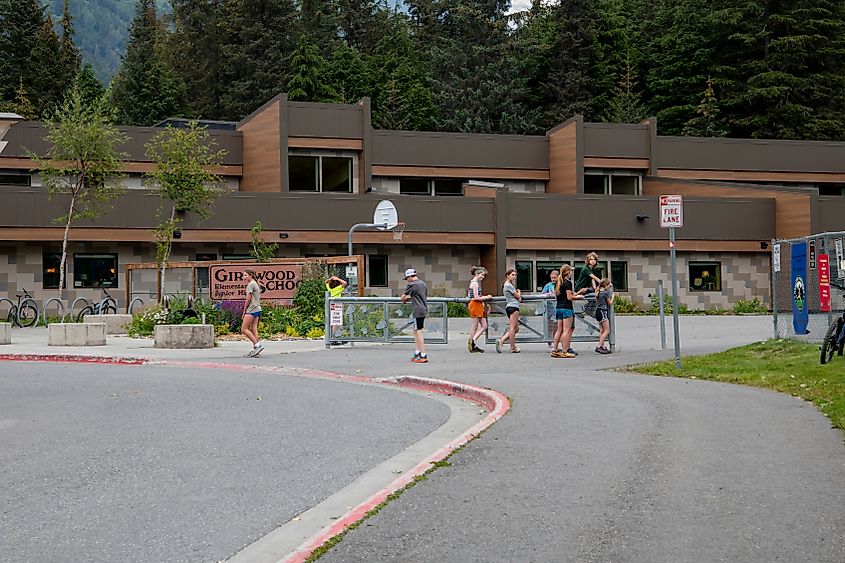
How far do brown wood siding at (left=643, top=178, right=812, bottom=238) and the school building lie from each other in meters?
0.07

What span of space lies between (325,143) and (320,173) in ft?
4.34

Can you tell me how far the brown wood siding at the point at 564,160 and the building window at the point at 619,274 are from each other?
442 centimetres

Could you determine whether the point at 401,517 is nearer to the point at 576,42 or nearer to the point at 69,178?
the point at 69,178

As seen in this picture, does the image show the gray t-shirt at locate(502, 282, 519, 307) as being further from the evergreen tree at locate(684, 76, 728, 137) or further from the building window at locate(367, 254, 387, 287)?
the evergreen tree at locate(684, 76, 728, 137)

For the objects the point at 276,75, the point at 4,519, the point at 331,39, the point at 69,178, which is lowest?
the point at 4,519

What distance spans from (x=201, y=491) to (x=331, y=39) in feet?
268

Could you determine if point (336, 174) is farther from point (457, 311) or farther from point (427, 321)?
point (427, 321)

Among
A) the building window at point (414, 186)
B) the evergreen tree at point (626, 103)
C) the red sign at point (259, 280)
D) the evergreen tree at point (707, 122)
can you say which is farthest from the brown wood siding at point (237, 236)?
the evergreen tree at point (707, 122)

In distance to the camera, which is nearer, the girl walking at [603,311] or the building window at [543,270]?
the girl walking at [603,311]

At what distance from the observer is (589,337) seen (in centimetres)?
2173

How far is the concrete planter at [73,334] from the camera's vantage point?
24047mm

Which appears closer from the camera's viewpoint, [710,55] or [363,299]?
[363,299]

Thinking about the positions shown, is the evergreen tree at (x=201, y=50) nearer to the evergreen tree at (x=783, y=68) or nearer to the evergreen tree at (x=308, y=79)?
the evergreen tree at (x=308, y=79)

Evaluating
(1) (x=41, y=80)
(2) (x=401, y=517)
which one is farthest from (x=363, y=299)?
(1) (x=41, y=80)
